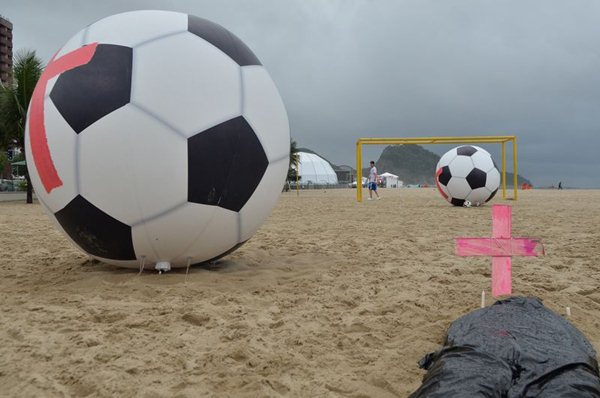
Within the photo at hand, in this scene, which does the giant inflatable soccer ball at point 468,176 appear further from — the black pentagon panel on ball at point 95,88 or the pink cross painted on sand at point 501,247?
the black pentagon panel on ball at point 95,88

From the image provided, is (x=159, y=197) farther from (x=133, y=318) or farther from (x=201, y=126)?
(x=133, y=318)

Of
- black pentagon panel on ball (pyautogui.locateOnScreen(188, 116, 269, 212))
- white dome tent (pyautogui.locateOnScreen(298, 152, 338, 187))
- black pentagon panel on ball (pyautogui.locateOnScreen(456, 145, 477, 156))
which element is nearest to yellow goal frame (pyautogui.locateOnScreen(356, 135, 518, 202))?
black pentagon panel on ball (pyautogui.locateOnScreen(456, 145, 477, 156))

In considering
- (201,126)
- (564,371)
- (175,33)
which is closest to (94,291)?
(201,126)

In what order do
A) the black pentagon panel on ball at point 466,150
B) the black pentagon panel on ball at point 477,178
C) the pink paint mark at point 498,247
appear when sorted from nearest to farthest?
the pink paint mark at point 498,247 < the black pentagon panel on ball at point 477,178 < the black pentagon panel on ball at point 466,150

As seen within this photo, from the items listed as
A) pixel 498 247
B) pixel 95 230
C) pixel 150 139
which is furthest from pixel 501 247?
pixel 95 230

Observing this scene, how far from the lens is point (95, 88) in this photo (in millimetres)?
3176

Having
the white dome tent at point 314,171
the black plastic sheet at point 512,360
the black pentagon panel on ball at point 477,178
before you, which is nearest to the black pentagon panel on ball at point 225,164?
the black plastic sheet at point 512,360

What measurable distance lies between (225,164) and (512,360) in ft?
7.08

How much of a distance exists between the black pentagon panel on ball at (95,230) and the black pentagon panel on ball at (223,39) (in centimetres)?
140

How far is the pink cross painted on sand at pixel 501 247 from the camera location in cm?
289

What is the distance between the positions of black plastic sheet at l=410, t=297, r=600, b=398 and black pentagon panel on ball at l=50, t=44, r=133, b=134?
244 centimetres

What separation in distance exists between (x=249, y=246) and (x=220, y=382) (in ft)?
11.2

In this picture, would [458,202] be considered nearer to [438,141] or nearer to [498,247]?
[438,141]

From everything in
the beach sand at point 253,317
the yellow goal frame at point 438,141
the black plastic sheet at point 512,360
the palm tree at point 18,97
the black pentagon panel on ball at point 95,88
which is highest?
the palm tree at point 18,97
